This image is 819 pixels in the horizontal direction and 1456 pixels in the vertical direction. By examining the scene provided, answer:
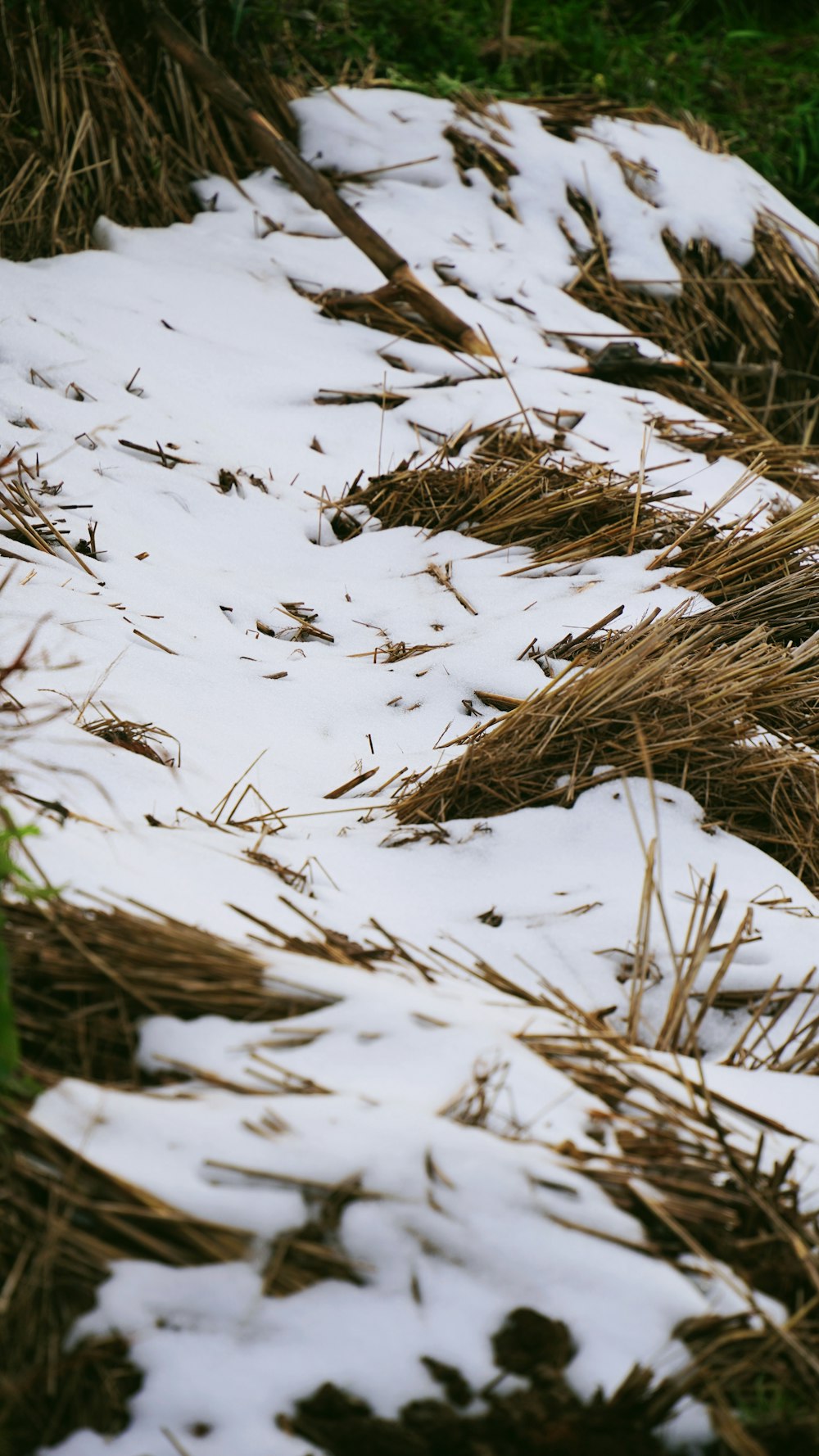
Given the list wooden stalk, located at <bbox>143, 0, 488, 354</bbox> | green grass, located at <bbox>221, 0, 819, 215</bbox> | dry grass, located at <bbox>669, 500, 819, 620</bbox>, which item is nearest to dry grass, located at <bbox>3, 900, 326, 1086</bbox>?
dry grass, located at <bbox>669, 500, 819, 620</bbox>

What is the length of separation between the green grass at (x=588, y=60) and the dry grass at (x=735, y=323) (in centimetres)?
76

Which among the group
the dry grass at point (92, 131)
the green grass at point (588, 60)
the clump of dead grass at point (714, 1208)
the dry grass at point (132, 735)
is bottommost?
the dry grass at point (132, 735)

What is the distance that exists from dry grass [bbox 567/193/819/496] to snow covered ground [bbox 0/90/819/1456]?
9 centimetres

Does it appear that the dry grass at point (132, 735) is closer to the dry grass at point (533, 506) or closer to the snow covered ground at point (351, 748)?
the snow covered ground at point (351, 748)

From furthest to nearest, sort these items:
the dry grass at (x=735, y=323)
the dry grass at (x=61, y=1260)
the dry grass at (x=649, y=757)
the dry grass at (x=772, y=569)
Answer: the dry grass at (x=735, y=323) < the dry grass at (x=772, y=569) < the dry grass at (x=649, y=757) < the dry grass at (x=61, y=1260)

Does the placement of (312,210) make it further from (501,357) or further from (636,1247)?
(636,1247)

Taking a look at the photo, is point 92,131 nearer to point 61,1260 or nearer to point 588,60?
point 588,60

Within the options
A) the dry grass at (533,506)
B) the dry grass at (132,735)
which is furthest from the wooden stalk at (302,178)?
the dry grass at (132,735)

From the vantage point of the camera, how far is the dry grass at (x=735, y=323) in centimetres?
345

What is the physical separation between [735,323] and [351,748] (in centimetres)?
265

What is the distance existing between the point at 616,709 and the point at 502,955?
47 centimetres

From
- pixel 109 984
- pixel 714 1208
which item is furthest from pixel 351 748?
pixel 714 1208

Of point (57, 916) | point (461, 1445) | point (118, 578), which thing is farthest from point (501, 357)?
point (461, 1445)

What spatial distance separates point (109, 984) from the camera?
1.02m
